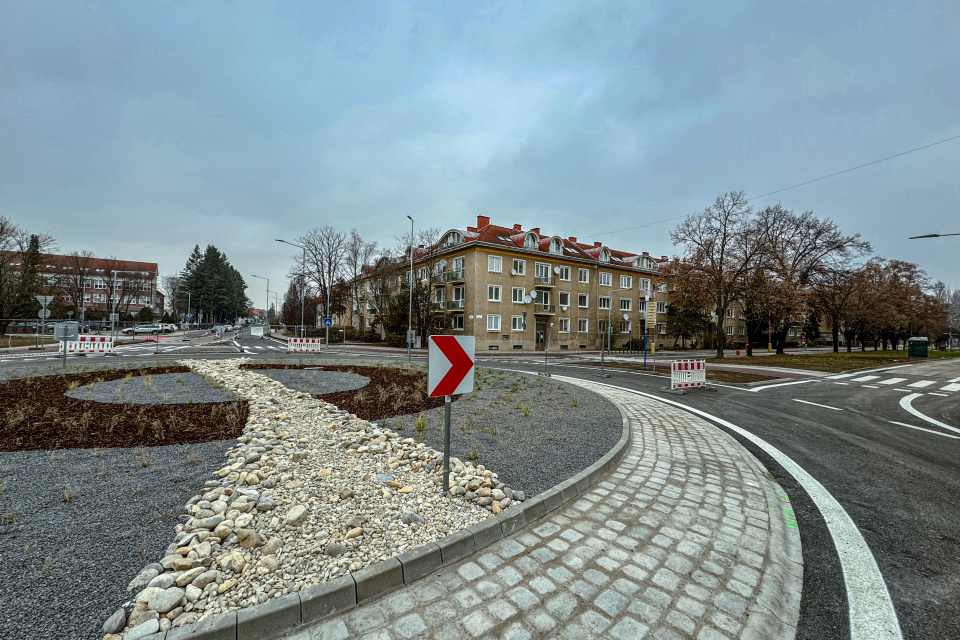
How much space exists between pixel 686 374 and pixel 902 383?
38.1 feet

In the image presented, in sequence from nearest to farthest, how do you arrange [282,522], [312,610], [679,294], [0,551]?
[312,610]
[0,551]
[282,522]
[679,294]

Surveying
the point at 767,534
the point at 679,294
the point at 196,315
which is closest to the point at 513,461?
the point at 767,534

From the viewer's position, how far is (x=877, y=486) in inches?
180

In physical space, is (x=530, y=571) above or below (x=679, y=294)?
below

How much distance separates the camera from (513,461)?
4.65 metres

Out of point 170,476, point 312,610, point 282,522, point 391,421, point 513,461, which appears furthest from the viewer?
point 391,421

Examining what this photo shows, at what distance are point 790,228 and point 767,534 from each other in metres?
36.8

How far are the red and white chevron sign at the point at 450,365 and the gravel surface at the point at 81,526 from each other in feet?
7.72

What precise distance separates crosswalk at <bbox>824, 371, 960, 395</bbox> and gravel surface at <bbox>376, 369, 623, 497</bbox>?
45.0ft

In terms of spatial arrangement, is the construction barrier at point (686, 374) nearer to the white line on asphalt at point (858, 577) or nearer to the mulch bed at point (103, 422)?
the white line on asphalt at point (858, 577)

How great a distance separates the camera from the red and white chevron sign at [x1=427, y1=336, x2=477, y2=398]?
365cm

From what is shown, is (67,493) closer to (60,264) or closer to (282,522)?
(282,522)

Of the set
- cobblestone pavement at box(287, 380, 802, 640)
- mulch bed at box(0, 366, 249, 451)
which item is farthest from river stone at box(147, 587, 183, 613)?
mulch bed at box(0, 366, 249, 451)

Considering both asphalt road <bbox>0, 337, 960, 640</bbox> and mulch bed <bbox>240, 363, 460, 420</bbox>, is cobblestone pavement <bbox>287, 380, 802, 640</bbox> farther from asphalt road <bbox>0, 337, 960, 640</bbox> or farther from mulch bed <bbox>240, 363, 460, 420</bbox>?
mulch bed <bbox>240, 363, 460, 420</bbox>
